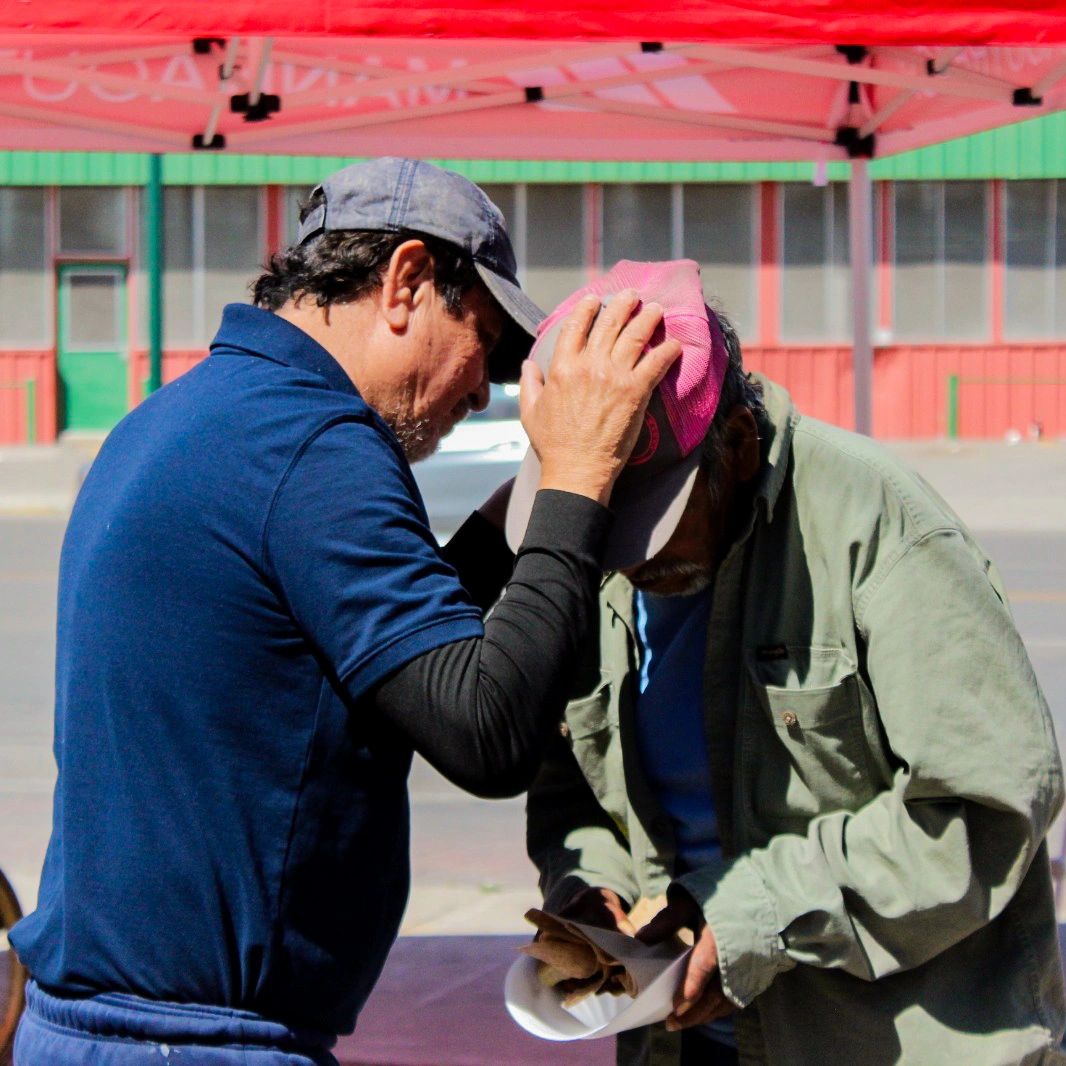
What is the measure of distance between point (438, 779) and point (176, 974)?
5.43 metres

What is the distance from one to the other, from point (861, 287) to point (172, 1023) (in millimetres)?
4103

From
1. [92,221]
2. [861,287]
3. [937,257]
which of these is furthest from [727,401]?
[937,257]

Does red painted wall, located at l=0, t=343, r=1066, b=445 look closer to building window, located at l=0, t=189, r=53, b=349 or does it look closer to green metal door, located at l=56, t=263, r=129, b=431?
green metal door, located at l=56, t=263, r=129, b=431

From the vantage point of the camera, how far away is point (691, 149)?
5.23 meters

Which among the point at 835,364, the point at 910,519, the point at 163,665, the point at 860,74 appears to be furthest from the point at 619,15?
the point at 835,364

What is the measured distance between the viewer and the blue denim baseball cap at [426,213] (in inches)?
77.4

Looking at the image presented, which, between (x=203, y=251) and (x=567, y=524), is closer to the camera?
(x=567, y=524)

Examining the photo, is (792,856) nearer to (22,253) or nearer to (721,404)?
(721,404)

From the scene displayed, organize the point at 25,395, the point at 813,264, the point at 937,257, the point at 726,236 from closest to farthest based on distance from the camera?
the point at 25,395, the point at 726,236, the point at 813,264, the point at 937,257

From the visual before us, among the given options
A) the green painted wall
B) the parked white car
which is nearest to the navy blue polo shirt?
the parked white car

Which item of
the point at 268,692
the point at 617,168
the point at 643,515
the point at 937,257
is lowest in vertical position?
the point at 268,692

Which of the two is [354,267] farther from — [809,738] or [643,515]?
[809,738]

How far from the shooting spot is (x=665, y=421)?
1.90m

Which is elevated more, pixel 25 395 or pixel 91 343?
pixel 91 343
